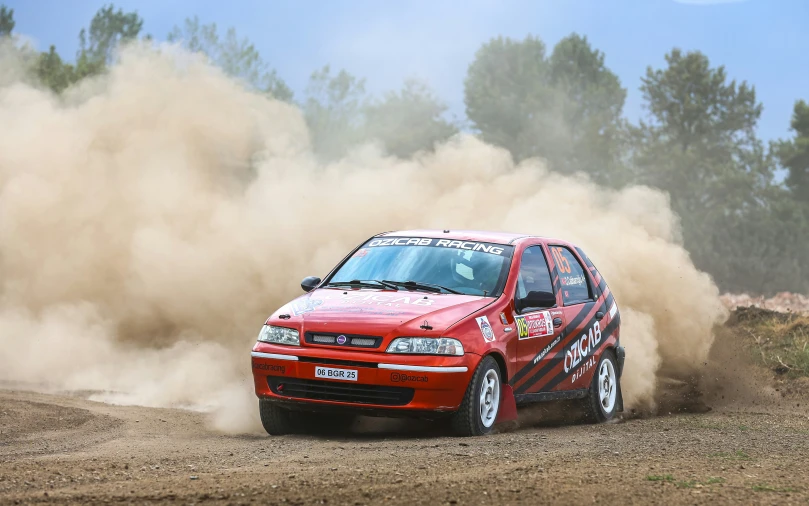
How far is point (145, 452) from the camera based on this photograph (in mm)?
7258

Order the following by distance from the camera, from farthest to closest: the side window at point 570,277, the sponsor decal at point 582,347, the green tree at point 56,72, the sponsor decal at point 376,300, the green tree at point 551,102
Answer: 1. the green tree at point 551,102
2. the green tree at point 56,72
3. the side window at point 570,277
4. the sponsor decal at point 582,347
5. the sponsor decal at point 376,300

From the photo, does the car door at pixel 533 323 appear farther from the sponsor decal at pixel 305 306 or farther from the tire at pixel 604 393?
the sponsor decal at pixel 305 306

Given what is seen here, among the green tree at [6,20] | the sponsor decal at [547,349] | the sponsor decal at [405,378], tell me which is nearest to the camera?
the sponsor decal at [405,378]

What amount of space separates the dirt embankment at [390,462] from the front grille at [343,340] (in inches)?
26.7

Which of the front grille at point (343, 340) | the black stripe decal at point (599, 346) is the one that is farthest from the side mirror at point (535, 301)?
the front grille at point (343, 340)

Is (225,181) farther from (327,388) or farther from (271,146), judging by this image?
(327,388)

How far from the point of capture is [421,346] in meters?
7.61

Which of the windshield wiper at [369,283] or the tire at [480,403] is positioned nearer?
the tire at [480,403]

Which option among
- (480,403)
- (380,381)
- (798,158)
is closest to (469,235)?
(480,403)

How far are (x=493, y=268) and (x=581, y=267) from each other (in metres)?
1.80

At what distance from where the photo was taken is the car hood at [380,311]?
7.68m

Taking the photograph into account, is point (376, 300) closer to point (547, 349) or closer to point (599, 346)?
point (547, 349)

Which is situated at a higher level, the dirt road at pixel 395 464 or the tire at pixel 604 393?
the tire at pixel 604 393

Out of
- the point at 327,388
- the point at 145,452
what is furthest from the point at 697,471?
the point at 145,452
